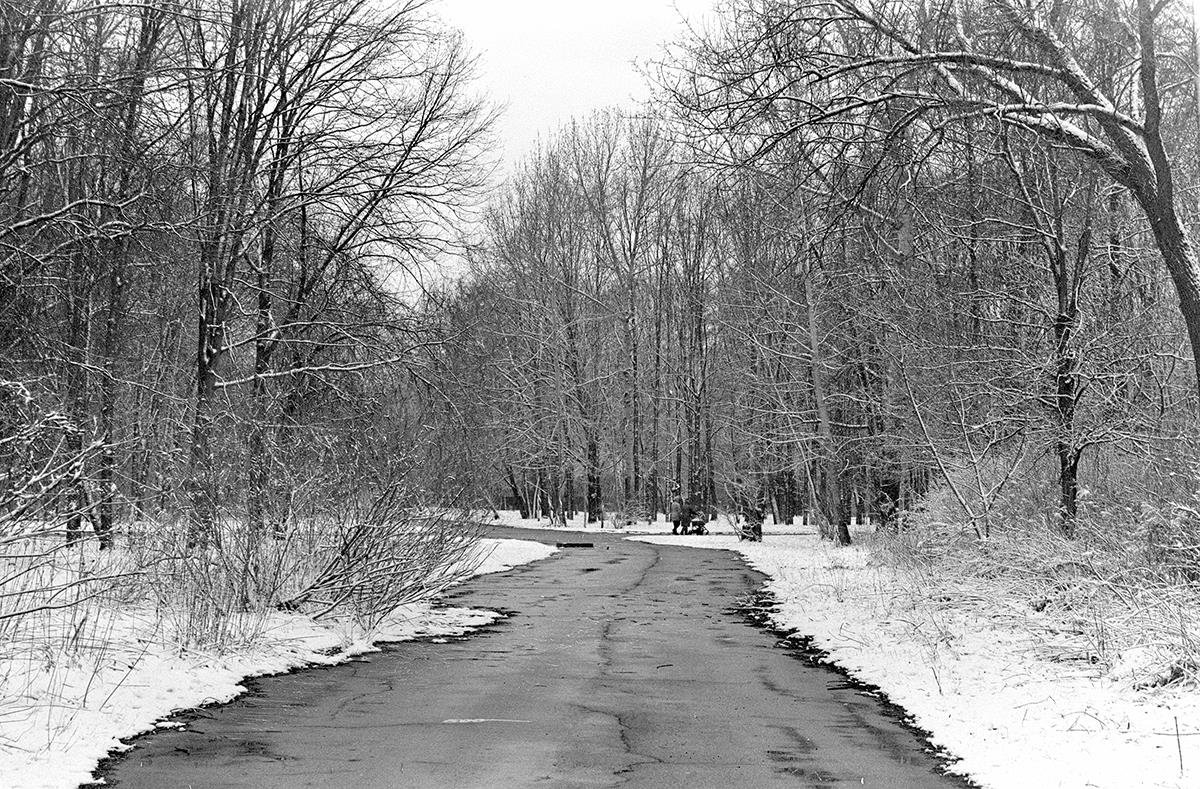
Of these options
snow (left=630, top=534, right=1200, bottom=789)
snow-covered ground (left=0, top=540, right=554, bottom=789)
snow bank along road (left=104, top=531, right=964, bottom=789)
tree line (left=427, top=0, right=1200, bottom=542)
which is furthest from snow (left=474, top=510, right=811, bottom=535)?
snow-covered ground (left=0, top=540, right=554, bottom=789)

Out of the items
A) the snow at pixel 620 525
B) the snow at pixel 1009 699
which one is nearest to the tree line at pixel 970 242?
the snow at pixel 1009 699

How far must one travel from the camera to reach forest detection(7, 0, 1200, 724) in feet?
38.2

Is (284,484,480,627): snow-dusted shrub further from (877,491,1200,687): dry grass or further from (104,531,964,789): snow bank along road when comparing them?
(877,491,1200,687): dry grass

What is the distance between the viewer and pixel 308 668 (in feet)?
39.3

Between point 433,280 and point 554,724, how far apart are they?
52.8 ft

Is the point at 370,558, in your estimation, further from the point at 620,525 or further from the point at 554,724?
the point at 620,525

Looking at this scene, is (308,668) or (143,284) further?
(143,284)

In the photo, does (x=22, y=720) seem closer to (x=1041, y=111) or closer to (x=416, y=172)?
(x=1041, y=111)

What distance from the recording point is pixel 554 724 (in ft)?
29.1

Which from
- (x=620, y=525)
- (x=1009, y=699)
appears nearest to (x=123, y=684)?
(x=1009, y=699)

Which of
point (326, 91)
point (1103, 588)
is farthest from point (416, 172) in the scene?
point (1103, 588)

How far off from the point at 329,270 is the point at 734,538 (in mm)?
22303

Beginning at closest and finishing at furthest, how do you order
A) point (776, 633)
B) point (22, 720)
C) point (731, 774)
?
point (731, 774) → point (22, 720) → point (776, 633)

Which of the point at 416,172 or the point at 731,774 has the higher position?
the point at 416,172
